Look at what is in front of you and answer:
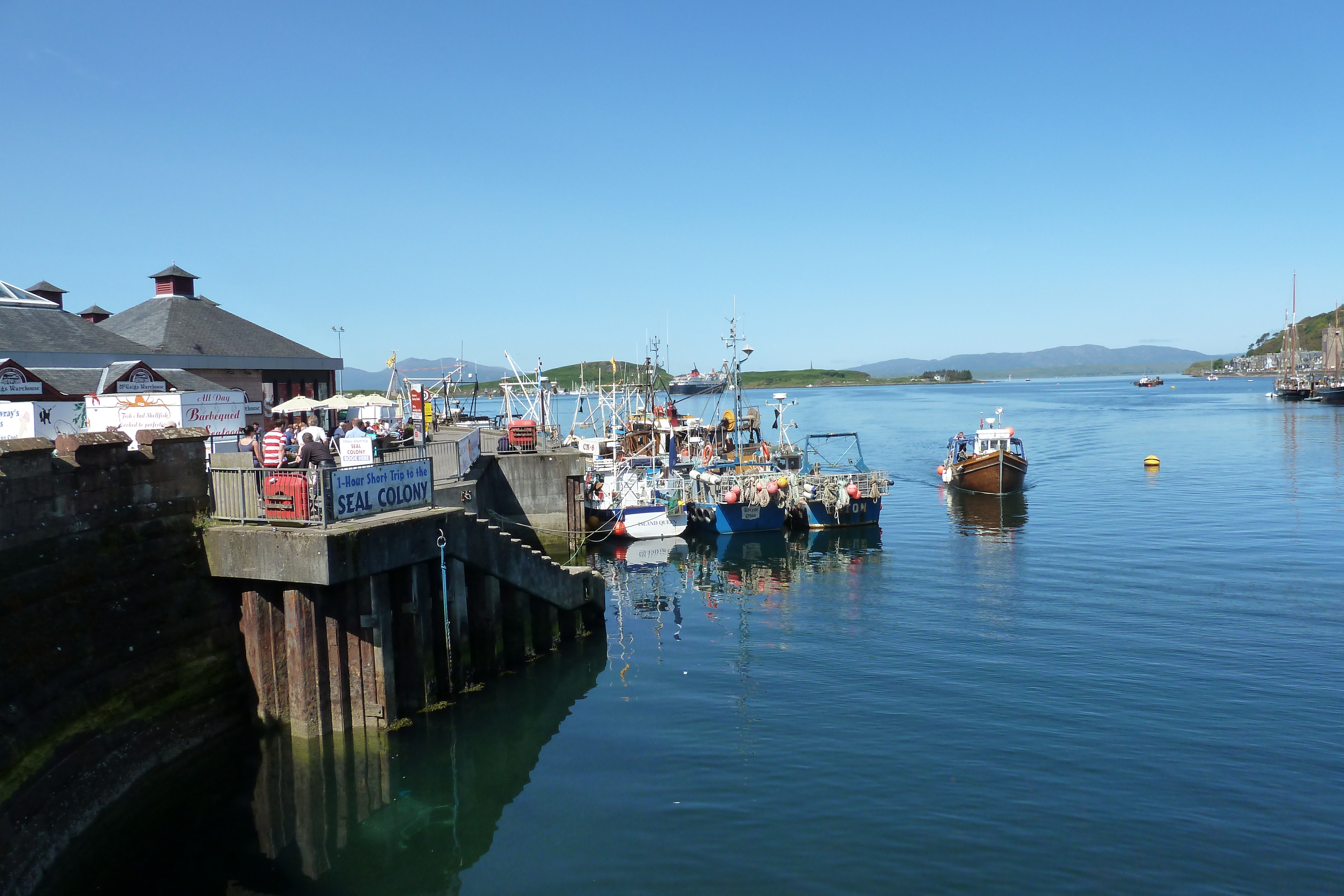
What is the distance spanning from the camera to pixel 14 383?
58.5 feet

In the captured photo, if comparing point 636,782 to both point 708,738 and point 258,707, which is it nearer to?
point 708,738

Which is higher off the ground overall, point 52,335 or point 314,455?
point 52,335

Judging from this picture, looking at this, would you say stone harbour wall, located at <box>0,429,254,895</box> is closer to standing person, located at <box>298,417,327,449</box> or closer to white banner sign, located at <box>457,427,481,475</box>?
standing person, located at <box>298,417,327,449</box>

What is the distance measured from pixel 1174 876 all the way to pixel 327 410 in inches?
1369

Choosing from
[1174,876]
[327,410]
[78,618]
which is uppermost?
[327,410]

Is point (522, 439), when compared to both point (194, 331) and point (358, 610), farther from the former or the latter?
point (358, 610)

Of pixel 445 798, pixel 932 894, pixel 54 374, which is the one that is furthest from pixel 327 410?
pixel 932 894

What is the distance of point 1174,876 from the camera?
12195 millimetres

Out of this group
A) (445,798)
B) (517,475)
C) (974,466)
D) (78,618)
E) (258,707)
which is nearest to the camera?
(78,618)

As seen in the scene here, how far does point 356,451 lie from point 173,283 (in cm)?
2667

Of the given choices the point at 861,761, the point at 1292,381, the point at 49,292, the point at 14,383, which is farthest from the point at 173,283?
the point at 1292,381

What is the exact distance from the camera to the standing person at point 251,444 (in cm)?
1842

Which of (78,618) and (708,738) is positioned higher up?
(78,618)

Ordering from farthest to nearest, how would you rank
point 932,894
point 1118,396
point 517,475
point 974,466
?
point 1118,396 → point 974,466 → point 517,475 → point 932,894
